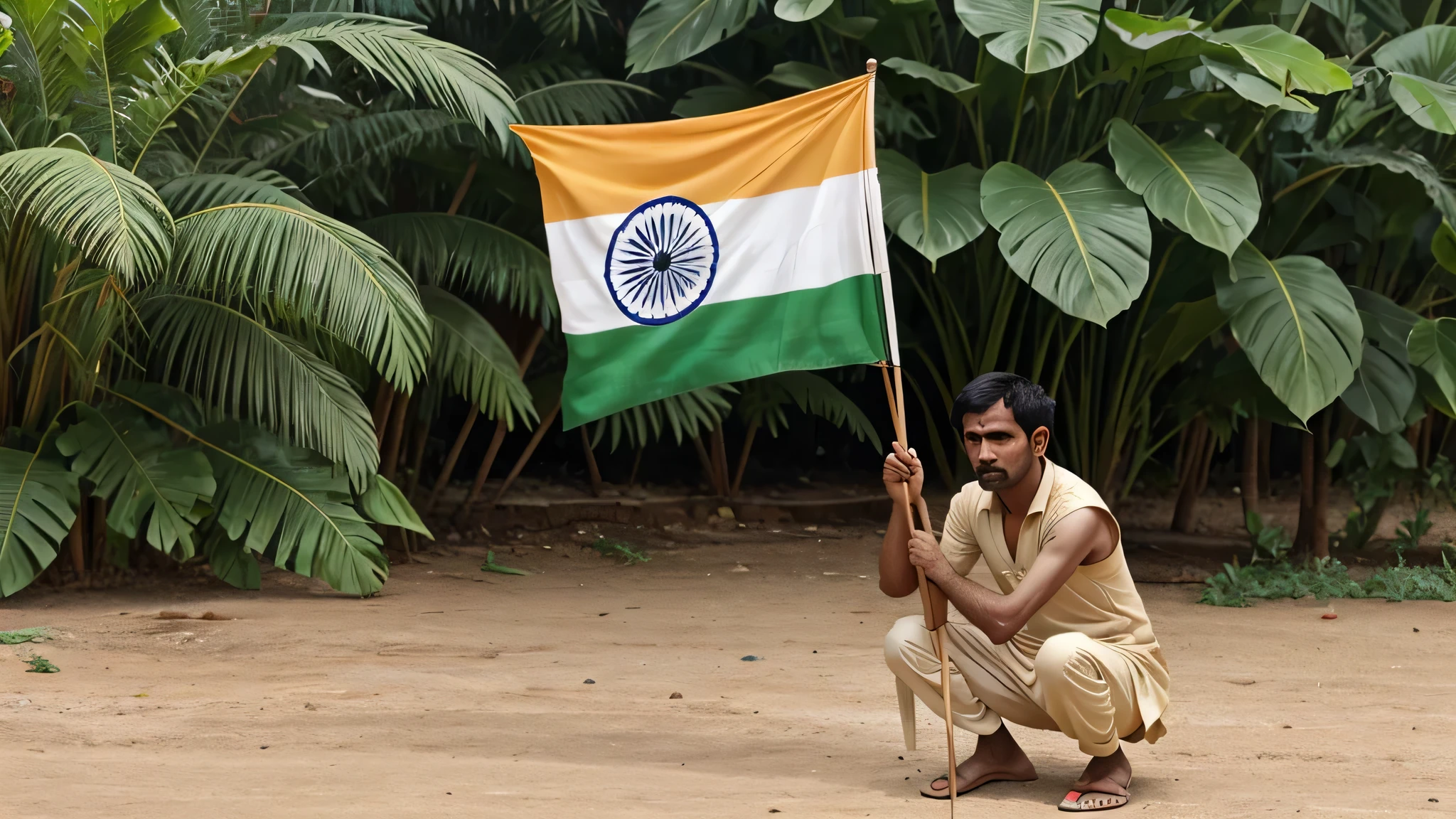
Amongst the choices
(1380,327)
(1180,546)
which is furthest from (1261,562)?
(1380,327)

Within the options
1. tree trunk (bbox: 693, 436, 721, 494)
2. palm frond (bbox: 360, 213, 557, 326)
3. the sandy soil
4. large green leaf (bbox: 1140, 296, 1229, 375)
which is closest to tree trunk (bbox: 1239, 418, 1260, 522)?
large green leaf (bbox: 1140, 296, 1229, 375)

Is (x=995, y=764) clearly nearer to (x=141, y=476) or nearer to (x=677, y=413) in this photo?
(x=141, y=476)

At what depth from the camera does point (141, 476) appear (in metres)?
6.06

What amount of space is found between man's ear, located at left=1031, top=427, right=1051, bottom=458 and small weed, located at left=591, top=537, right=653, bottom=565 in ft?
15.1

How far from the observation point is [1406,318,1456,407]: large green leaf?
6648 mm

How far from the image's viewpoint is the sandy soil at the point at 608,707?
3.39m

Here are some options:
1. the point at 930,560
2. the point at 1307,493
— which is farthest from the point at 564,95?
the point at 930,560

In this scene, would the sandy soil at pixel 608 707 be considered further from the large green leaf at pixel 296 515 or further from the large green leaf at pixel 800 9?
the large green leaf at pixel 800 9

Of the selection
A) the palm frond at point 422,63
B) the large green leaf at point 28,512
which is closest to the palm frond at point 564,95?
the palm frond at point 422,63

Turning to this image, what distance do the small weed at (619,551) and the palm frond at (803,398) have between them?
1.10 metres

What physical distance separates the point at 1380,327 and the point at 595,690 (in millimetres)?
4643

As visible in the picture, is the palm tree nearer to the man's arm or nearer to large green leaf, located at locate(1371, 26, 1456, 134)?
the man's arm

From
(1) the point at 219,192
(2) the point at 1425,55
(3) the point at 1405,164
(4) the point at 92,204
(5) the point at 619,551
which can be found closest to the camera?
(4) the point at 92,204

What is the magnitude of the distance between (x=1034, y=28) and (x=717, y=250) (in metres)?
3.15
